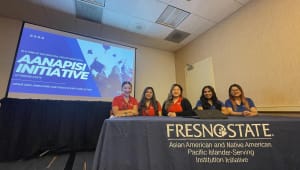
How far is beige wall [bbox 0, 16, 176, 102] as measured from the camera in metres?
2.58

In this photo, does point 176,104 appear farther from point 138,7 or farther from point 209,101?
point 138,7

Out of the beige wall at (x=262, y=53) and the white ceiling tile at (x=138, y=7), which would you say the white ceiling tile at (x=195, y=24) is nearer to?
the beige wall at (x=262, y=53)

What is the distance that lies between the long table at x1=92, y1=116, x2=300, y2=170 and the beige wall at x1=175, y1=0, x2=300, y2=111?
1.28 m

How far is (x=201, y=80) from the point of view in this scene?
3277mm

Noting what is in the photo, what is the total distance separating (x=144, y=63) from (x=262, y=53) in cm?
242

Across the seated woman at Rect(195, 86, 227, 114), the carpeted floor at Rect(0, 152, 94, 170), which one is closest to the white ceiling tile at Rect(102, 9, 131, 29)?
the seated woman at Rect(195, 86, 227, 114)

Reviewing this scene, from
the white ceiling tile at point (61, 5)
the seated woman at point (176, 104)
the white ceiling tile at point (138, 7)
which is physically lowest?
the seated woman at point (176, 104)

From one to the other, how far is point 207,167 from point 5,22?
4.00 m

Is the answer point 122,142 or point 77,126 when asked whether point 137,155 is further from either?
point 77,126

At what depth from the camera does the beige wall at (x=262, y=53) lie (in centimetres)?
185

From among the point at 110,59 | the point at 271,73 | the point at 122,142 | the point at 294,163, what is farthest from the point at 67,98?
the point at 271,73

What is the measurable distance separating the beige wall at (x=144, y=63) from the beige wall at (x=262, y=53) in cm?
130

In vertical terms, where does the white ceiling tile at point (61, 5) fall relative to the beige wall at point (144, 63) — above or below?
above

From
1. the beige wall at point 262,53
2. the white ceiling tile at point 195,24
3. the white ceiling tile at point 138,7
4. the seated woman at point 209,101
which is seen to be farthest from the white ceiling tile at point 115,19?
the seated woman at point 209,101
